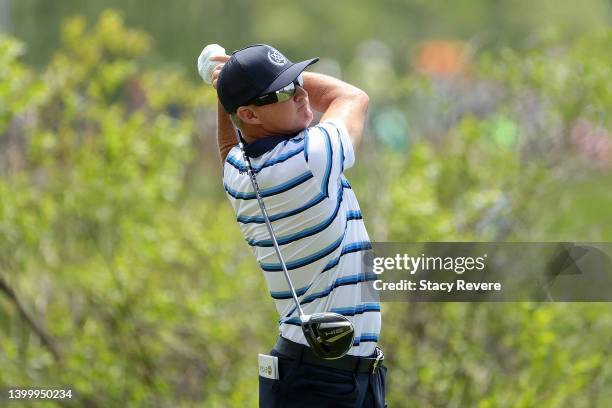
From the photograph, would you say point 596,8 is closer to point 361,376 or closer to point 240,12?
point 240,12

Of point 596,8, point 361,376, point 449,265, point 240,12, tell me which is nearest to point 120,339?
point 449,265

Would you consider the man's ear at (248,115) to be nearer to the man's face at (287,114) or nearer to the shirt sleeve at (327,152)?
the man's face at (287,114)

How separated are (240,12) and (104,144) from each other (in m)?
16.1

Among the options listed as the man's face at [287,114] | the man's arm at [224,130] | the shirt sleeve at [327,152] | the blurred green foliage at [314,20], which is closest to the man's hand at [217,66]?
the man's arm at [224,130]

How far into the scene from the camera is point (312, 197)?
341cm

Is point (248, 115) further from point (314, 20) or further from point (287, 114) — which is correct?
point (314, 20)

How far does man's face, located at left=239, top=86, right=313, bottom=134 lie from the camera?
3496 millimetres

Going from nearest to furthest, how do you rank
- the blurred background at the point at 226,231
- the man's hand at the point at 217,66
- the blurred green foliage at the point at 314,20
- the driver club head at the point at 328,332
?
the driver club head at the point at 328,332 → the man's hand at the point at 217,66 → the blurred background at the point at 226,231 → the blurred green foliage at the point at 314,20

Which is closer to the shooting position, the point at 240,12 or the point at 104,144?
the point at 104,144

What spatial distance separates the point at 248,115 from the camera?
3.53 meters

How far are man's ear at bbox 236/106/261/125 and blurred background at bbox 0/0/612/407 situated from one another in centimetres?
284

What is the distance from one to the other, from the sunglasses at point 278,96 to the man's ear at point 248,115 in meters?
0.04

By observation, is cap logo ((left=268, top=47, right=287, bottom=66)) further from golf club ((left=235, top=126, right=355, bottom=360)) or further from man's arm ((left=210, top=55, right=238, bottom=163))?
golf club ((left=235, top=126, right=355, bottom=360))

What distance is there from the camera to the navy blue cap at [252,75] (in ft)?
11.3
